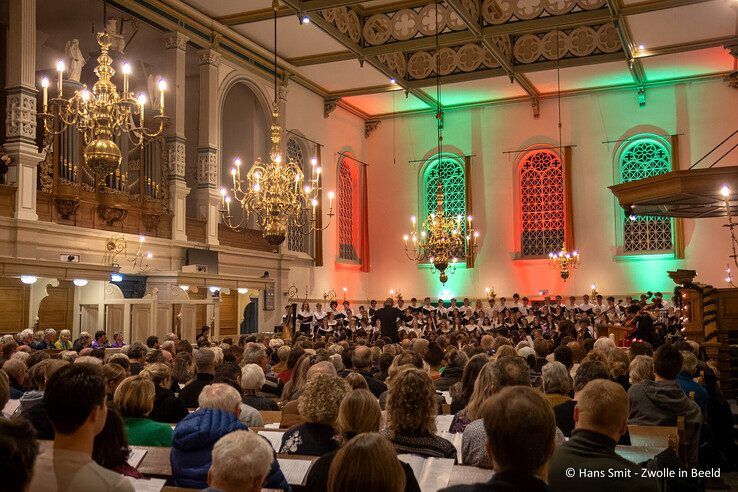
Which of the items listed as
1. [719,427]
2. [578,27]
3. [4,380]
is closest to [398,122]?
[578,27]

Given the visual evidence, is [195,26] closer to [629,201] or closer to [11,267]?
[11,267]

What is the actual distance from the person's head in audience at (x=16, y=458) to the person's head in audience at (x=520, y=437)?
4.36 feet

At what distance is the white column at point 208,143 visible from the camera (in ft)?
56.9

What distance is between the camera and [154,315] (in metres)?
13.5

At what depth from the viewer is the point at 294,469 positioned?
380 cm

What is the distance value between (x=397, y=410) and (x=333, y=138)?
1973cm

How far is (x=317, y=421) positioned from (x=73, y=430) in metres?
1.75

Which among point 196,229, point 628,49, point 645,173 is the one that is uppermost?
point 628,49

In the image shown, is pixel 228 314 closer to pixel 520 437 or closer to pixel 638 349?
pixel 638 349

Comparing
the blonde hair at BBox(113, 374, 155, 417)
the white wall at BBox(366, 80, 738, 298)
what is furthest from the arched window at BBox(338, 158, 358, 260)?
the blonde hair at BBox(113, 374, 155, 417)

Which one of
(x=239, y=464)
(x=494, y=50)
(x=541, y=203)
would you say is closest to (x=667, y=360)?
(x=239, y=464)

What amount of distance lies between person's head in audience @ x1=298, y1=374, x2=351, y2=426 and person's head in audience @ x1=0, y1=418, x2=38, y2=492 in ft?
8.29

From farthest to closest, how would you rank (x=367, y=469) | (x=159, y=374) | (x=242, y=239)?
(x=242, y=239) → (x=159, y=374) → (x=367, y=469)

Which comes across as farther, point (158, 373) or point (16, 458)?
point (158, 373)
